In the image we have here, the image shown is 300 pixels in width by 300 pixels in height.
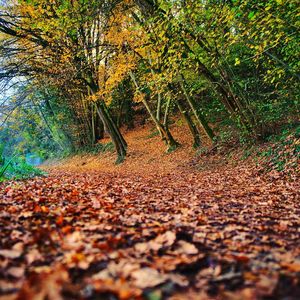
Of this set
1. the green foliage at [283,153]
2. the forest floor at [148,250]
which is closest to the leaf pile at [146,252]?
the forest floor at [148,250]

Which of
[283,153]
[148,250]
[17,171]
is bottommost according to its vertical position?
[283,153]

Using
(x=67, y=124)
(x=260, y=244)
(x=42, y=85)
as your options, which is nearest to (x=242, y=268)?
(x=260, y=244)

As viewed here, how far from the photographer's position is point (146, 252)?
7.48 ft

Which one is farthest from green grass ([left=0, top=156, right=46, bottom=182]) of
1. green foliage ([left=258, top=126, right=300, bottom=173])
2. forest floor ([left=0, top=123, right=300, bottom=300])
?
green foliage ([left=258, top=126, right=300, bottom=173])

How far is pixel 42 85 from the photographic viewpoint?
40.5 feet

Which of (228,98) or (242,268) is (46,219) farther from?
(228,98)

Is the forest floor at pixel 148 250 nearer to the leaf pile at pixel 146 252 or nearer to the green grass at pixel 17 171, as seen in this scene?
the leaf pile at pixel 146 252

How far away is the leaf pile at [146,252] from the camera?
163cm

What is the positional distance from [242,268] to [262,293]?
37cm

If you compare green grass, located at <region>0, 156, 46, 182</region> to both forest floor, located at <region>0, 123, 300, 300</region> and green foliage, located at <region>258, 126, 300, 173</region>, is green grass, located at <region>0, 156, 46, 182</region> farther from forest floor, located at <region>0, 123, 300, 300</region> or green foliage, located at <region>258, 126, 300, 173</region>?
green foliage, located at <region>258, 126, 300, 173</region>

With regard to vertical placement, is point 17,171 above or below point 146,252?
above

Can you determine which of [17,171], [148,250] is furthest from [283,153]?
[17,171]

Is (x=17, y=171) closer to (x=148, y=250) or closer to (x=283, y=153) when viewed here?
(x=283, y=153)

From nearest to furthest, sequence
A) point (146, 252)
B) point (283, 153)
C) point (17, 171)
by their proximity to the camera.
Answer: point (146, 252) → point (283, 153) → point (17, 171)
